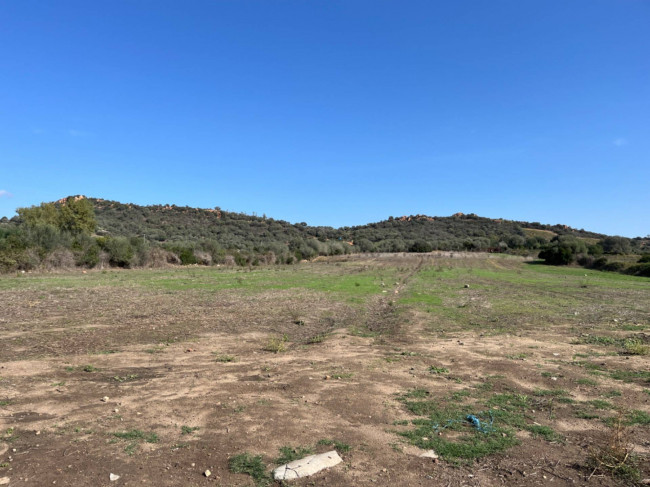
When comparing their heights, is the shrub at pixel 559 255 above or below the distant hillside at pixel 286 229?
below

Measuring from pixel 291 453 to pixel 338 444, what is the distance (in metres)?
0.61

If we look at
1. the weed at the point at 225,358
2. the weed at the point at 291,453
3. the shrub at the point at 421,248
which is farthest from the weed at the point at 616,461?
the shrub at the point at 421,248

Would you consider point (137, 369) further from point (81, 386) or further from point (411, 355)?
point (411, 355)

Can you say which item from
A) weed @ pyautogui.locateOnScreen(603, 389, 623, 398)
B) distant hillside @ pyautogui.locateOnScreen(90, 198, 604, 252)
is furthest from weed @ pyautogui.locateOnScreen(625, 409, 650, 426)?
distant hillside @ pyautogui.locateOnScreen(90, 198, 604, 252)

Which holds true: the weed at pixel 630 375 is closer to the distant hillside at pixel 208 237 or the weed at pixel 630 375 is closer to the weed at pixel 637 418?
the weed at pixel 637 418

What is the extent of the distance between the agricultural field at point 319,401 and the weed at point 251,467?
17 mm

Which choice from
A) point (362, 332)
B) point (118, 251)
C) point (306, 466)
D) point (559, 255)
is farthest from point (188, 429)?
point (559, 255)

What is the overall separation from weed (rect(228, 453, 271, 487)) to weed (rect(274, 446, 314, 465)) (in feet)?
0.71

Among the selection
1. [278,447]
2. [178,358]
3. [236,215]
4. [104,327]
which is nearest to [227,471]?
[278,447]

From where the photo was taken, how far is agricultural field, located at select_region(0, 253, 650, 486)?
13.9 ft

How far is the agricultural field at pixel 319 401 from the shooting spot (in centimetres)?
423

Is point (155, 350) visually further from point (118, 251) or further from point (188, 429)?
point (118, 251)

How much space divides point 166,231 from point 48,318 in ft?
217

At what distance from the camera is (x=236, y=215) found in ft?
343
